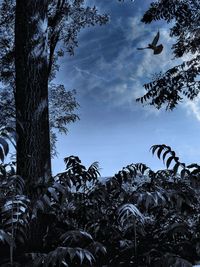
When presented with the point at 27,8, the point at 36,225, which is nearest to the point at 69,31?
the point at 27,8

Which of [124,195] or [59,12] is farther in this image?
[59,12]

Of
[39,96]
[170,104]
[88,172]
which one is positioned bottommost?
[88,172]

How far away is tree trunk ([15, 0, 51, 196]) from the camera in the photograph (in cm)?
555

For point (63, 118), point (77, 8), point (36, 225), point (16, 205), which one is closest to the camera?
point (16, 205)

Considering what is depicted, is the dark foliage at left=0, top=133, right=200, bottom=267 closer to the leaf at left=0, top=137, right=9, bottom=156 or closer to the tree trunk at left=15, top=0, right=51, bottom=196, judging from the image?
the leaf at left=0, top=137, right=9, bottom=156

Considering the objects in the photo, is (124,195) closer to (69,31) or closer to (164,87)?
(164,87)

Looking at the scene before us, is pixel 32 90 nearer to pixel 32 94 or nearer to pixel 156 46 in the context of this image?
pixel 32 94

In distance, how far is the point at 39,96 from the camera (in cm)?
584

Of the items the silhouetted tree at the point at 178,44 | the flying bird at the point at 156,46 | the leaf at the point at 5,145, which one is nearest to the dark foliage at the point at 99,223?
the leaf at the point at 5,145

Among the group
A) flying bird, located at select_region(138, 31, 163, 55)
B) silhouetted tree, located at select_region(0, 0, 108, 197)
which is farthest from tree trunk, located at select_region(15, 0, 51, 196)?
flying bird, located at select_region(138, 31, 163, 55)

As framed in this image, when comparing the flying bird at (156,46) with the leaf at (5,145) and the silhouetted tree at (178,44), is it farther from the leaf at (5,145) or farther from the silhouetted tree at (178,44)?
the silhouetted tree at (178,44)

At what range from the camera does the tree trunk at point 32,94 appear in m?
5.55

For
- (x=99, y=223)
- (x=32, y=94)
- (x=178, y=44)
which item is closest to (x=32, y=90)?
(x=32, y=94)

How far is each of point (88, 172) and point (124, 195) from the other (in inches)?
55.9
